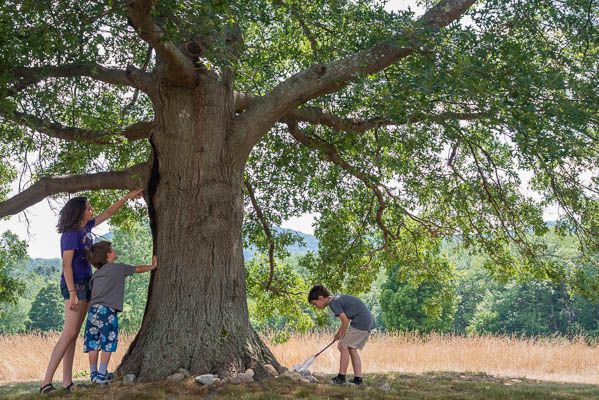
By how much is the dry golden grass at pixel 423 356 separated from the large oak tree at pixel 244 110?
414cm

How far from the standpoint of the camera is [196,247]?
784 cm

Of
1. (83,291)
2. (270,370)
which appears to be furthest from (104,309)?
(270,370)

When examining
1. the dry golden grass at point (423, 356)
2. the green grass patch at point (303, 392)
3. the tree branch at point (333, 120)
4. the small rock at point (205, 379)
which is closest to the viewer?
the green grass patch at point (303, 392)

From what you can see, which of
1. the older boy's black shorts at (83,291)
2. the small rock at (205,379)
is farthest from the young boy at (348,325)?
the older boy's black shorts at (83,291)

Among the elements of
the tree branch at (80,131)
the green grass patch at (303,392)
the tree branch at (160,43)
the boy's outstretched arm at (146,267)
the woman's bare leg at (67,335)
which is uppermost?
the tree branch at (160,43)

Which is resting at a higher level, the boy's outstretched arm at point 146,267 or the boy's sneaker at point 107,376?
the boy's outstretched arm at point 146,267

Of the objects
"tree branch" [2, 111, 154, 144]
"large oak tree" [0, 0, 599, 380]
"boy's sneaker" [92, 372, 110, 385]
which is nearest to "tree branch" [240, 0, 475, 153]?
"large oak tree" [0, 0, 599, 380]

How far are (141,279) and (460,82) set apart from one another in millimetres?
43067

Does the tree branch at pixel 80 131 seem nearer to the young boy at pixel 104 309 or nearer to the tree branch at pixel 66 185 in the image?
the tree branch at pixel 66 185

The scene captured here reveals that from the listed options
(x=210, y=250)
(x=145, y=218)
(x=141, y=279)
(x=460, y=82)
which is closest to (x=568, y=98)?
(x=460, y=82)

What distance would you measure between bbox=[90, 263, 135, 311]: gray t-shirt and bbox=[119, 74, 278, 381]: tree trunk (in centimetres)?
79

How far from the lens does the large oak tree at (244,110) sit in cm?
706

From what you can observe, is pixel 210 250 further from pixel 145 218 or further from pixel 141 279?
pixel 141 279

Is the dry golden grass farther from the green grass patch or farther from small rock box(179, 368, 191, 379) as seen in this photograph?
small rock box(179, 368, 191, 379)
